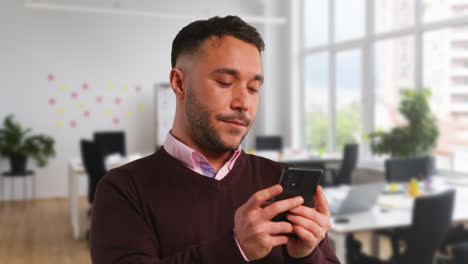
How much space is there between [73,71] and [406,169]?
5.48 m

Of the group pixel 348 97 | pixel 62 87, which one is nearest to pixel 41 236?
pixel 62 87

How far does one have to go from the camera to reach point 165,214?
93 centimetres

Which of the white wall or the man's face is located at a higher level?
the white wall

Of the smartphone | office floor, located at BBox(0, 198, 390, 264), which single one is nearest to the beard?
the smartphone

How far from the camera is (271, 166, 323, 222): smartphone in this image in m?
0.79

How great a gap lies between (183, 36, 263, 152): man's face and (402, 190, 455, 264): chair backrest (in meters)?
1.80

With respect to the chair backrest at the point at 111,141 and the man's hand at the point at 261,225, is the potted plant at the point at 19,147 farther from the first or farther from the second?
the man's hand at the point at 261,225

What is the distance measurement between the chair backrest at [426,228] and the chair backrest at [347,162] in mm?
2879

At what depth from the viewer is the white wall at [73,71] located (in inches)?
285

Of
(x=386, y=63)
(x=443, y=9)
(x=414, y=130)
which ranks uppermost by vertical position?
(x=443, y=9)

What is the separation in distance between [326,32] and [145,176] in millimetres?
A: 6912

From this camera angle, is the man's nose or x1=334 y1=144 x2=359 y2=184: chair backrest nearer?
the man's nose

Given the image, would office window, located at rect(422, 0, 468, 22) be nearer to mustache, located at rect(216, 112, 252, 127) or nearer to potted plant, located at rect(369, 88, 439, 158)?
potted plant, located at rect(369, 88, 439, 158)

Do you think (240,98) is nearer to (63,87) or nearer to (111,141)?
(111,141)
